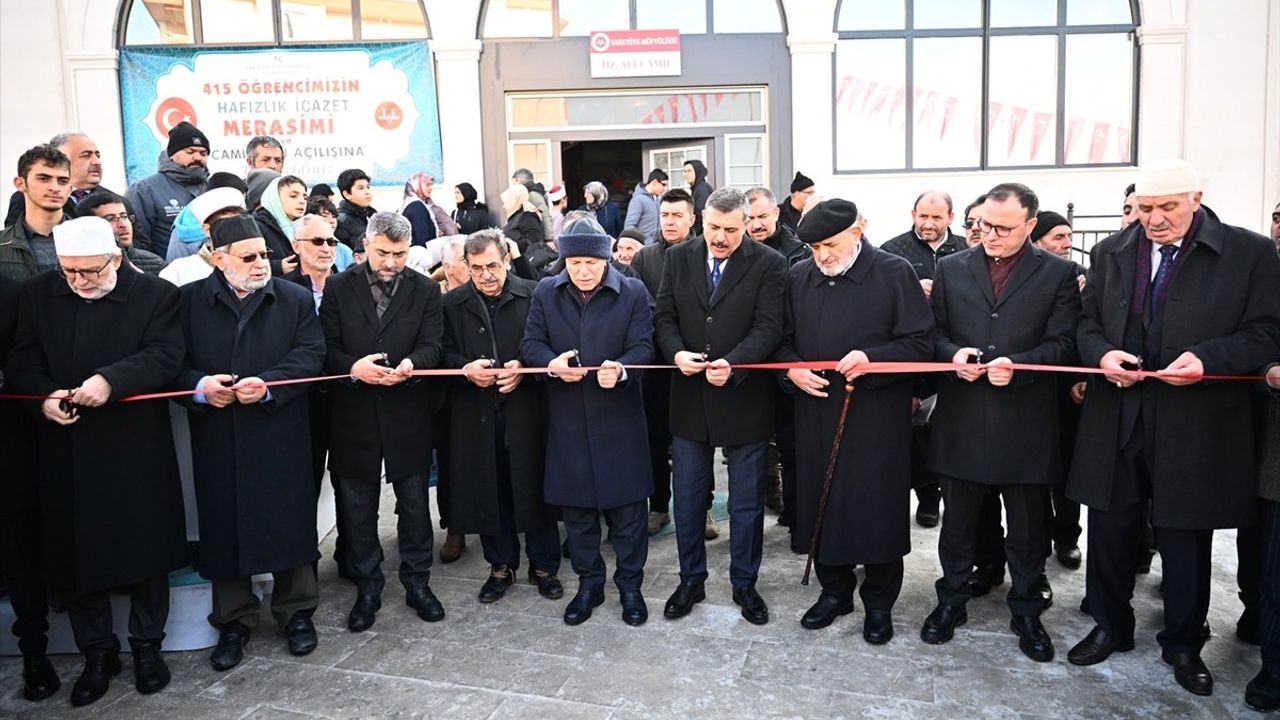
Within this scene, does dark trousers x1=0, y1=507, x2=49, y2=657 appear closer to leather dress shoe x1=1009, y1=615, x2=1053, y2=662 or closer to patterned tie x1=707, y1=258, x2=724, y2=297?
patterned tie x1=707, y1=258, x2=724, y2=297

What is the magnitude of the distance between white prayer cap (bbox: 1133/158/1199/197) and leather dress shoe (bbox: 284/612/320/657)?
4.21 meters

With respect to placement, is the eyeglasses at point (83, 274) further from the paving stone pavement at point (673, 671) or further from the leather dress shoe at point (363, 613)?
the leather dress shoe at point (363, 613)

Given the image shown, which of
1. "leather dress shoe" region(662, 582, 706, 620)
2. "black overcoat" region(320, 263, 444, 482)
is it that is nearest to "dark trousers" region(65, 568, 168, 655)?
"black overcoat" region(320, 263, 444, 482)

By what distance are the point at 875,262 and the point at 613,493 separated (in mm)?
1700

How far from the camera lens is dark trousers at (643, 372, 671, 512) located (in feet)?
19.4

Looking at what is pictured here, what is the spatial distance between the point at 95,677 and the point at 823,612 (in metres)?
3.31

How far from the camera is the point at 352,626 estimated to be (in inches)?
180

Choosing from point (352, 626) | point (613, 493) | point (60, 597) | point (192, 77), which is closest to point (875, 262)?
point (613, 493)

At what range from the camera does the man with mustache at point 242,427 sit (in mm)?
4184

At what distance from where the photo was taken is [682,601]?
15.2ft

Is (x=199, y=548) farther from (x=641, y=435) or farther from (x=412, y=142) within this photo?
(x=412, y=142)

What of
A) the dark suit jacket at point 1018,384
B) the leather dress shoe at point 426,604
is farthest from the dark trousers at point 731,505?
the leather dress shoe at point 426,604

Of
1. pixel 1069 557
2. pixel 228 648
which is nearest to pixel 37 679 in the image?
pixel 228 648

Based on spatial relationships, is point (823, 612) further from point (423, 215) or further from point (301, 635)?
point (423, 215)
